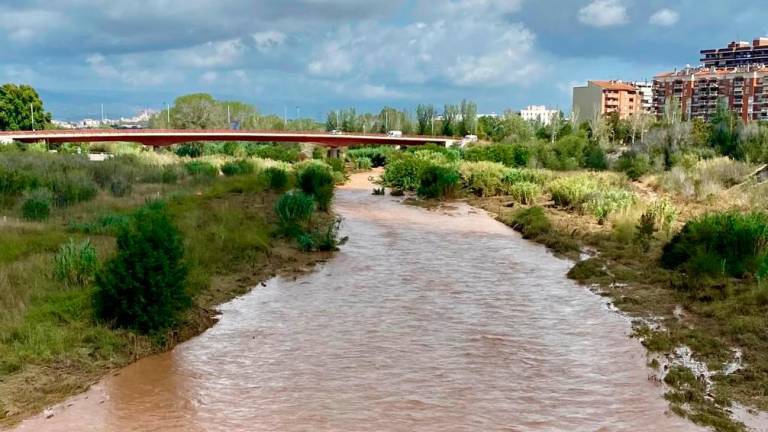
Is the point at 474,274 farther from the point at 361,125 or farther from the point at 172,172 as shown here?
the point at 361,125

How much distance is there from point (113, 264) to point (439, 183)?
2271cm

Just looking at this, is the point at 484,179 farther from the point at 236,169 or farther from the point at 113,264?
the point at 113,264

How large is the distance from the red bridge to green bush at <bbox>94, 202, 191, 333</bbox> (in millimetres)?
54705

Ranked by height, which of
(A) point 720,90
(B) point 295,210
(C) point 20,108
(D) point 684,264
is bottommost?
(D) point 684,264

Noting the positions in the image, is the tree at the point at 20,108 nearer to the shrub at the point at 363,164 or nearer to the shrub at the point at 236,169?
the shrub at the point at 363,164

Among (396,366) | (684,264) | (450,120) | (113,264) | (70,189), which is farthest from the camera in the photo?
(450,120)

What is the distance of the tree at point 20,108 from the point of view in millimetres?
84312

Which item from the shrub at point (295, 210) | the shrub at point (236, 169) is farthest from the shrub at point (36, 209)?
the shrub at point (236, 169)

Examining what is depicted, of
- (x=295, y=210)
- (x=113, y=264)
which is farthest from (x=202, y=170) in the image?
(x=113, y=264)

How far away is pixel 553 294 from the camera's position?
1356cm

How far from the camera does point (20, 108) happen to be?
283 ft

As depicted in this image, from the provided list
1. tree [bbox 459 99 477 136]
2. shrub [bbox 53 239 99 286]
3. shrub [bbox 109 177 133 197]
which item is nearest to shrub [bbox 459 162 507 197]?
shrub [bbox 109 177 133 197]

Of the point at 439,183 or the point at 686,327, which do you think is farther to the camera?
the point at 439,183

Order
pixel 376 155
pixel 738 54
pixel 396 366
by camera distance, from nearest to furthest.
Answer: pixel 396 366 < pixel 376 155 < pixel 738 54
